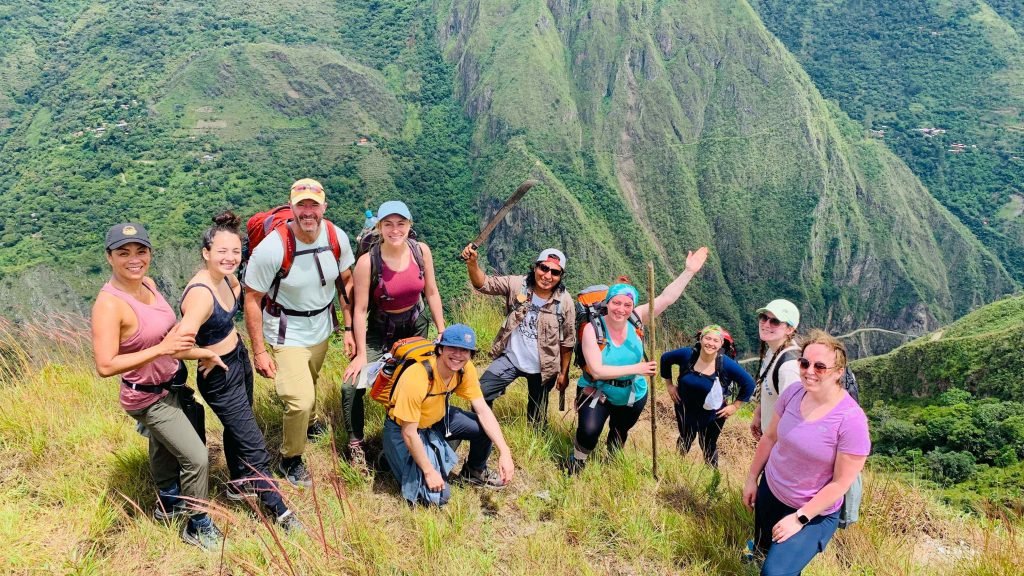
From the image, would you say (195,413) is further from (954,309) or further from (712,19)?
(712,19)

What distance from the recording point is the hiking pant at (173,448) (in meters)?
2.91

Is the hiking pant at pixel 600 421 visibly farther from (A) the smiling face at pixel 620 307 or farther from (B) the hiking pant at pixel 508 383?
(A) the smiling face at pixel 620 307

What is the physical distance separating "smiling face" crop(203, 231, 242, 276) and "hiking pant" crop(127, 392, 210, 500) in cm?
74

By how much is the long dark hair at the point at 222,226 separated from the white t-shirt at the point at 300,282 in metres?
0.22

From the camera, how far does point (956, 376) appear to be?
38.4 meters

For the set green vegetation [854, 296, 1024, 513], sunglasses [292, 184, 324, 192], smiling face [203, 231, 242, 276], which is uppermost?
sunglasses [292, 184, 324, 192]

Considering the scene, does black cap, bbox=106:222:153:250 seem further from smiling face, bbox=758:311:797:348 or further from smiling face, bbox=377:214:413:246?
smiling face, bbox=758:311:797:348

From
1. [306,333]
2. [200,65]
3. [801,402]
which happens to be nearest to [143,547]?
[306,333]

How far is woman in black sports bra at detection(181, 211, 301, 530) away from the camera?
306 centimetres

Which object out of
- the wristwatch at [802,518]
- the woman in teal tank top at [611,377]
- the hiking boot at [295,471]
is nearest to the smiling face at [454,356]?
the woman in teal tank top at [611,377]

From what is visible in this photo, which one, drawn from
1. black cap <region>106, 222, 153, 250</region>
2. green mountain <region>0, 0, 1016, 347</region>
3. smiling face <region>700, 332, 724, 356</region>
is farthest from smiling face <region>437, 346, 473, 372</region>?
green mountain <region>0, 0, 1016, 347</region>

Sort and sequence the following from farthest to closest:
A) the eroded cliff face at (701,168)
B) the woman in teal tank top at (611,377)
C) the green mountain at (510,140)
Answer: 1. the eroded cliff face at (701,168)
2. the green mountain at (510,140)
3. the woman in teal tank top at (611,377)

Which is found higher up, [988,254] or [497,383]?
[497,383]

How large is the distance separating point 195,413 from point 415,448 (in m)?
1.31
